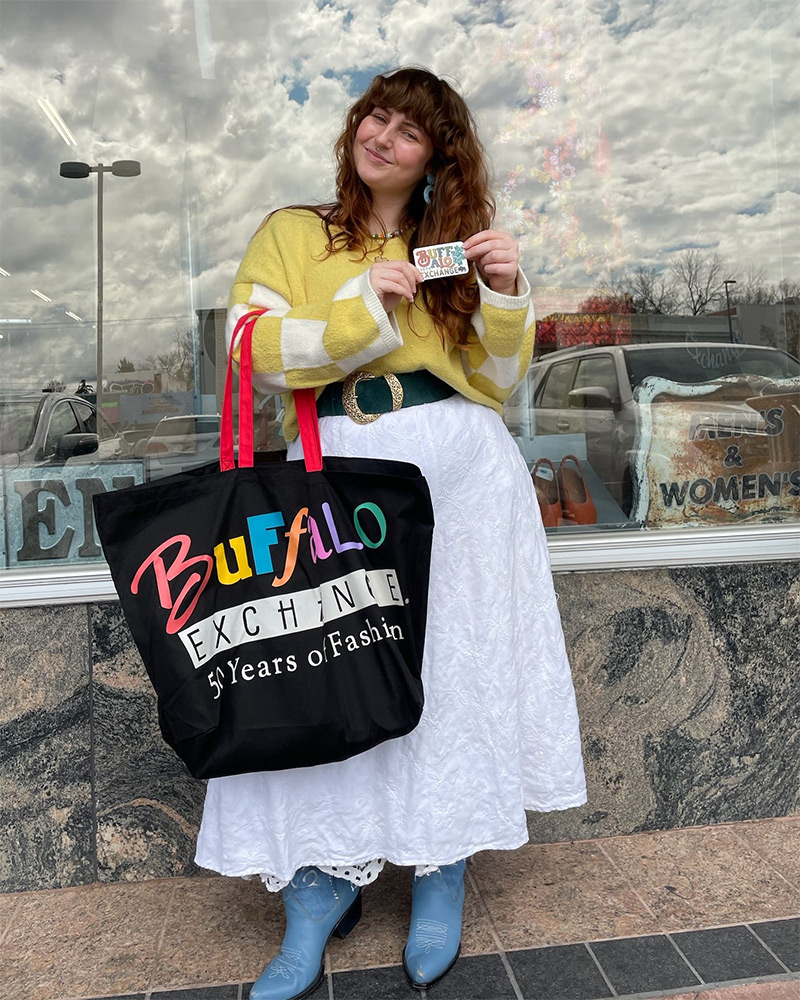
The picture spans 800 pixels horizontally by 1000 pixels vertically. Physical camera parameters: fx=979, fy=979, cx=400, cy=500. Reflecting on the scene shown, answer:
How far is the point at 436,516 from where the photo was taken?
6.57ft

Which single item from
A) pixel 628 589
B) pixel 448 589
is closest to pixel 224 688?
pixel 448 589

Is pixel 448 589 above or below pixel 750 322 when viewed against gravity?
below

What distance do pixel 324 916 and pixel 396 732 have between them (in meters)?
0.52

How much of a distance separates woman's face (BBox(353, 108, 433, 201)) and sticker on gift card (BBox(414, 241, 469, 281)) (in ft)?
0.89

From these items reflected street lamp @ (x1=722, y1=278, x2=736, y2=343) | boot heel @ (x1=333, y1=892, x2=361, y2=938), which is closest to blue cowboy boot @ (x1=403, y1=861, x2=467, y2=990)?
boot heel @ (x1=333, y1=892, x2=361, y2=938)

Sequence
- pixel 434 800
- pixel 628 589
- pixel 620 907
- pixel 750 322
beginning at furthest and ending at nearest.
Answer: pixel 750 322
pixel 628 589
pixel 620 907
pixel 434 800

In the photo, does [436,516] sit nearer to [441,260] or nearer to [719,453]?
[441,260]

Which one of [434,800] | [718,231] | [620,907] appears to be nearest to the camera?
[434,800]

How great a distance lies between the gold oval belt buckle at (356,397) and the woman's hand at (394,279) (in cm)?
21

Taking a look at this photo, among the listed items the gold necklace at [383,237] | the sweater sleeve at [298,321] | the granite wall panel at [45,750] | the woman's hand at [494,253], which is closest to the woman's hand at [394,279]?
the sweater sleeve at [298,321]

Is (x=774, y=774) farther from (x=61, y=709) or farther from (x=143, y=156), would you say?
(x=143, y=156)

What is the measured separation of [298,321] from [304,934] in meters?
1.26

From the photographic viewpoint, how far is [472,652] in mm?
2018

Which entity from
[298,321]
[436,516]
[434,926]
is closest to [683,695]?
[434,926]
